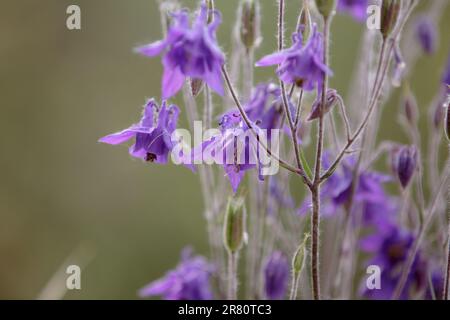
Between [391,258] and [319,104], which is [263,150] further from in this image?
[391,258]

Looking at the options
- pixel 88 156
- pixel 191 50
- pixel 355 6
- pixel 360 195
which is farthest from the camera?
pixel 88 156

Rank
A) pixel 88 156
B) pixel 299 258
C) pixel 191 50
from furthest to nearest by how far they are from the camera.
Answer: pixel 88 156 → pixel 299 258 → pixel 191 50

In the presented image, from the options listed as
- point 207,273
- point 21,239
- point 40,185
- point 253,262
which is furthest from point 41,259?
point 253,262

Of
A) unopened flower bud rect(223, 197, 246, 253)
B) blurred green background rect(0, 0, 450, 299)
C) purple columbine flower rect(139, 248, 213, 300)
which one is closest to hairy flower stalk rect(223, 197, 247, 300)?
unopened flower bud rect(223, 197, 246, 253)

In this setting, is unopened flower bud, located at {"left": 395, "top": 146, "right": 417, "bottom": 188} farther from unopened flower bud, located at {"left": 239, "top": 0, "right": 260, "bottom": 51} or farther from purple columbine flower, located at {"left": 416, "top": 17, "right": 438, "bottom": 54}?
purple columbine flower, located at {"left": 416, "top": 17, "right": 438, "bottom": 54}

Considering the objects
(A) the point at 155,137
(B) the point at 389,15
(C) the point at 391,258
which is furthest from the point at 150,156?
(C) the point at 391,258

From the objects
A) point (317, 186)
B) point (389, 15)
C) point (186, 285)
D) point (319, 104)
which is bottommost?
point (186, 285)
